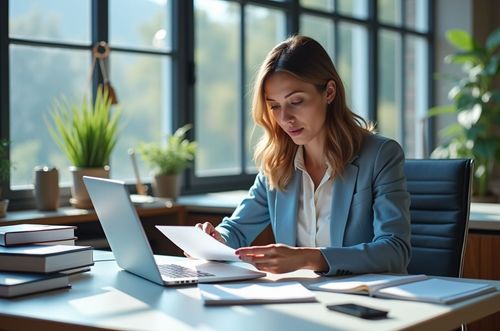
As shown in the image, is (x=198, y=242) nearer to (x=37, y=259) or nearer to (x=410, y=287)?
(x=37, y=259)

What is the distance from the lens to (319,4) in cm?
581

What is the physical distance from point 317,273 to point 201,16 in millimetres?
2847

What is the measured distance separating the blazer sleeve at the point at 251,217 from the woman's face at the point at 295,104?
0.28 meters

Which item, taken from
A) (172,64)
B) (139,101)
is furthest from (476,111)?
(139,101)

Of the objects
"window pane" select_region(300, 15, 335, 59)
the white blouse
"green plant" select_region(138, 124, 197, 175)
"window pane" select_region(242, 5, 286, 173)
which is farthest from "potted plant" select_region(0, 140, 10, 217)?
"window pane" select_region(300, 15, 335, 59)

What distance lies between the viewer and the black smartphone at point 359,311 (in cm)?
162

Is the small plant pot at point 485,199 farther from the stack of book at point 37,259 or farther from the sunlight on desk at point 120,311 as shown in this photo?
the sunlight on desk at point 120,311

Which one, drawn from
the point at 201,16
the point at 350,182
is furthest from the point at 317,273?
the point at 201,16

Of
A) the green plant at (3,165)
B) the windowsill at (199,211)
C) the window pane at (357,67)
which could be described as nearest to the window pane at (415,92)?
the window pane at (357,67)

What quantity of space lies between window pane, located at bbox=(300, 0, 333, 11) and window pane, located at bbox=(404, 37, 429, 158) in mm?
1286

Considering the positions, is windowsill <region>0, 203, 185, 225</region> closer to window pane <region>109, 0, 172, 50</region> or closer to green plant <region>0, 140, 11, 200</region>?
green plant <region>0, 140, 11, 200</region>

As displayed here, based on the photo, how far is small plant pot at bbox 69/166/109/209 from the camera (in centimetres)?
344

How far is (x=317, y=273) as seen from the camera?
211 centimetres

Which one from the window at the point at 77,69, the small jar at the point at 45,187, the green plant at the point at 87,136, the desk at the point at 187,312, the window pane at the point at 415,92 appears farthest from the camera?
the window pane at the point at 415,92
